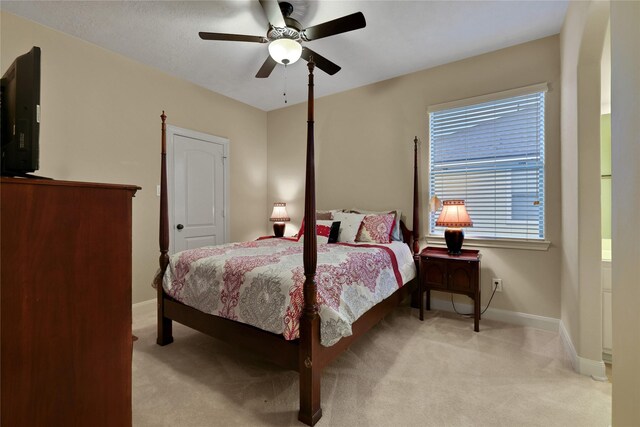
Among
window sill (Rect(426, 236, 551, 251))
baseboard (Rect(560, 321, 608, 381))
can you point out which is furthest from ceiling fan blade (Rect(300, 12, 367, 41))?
baseboard (Rect(560, 321, 608, 381))

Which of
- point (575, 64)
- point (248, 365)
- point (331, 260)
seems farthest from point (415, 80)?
point (248, 365)

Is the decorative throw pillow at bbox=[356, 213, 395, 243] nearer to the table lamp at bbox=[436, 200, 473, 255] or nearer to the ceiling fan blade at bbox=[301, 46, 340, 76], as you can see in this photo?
the table lamp at bbox=[436, 200, 473, 255]

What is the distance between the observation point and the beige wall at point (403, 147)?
2.69 metres

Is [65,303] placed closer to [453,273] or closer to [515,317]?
[453,273]

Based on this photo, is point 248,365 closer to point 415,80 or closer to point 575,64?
point 575,64

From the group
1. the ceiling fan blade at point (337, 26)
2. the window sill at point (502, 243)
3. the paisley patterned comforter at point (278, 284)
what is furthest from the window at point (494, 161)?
the ceiling fan blade at point (337, 26)

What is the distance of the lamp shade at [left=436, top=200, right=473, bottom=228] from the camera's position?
2.74 meters

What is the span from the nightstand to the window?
0.48 metres

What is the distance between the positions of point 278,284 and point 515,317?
2.47m

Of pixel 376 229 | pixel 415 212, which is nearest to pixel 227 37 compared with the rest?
pixel 376 229

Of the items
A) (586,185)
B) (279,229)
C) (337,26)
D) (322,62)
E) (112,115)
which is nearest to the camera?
(586,185)

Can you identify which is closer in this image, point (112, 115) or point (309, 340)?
point (309, 340)

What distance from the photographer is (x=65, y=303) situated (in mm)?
863

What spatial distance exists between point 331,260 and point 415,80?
251 centimetres
